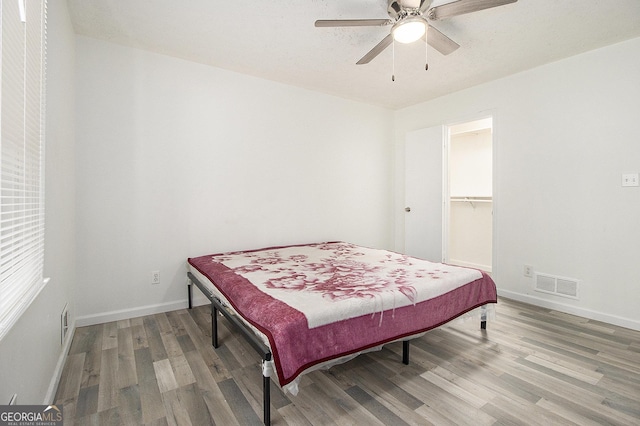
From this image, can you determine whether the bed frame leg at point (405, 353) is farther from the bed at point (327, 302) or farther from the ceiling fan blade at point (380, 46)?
the ceiling fan blade at point (380, 46)

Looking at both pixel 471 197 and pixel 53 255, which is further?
pixel 471 197

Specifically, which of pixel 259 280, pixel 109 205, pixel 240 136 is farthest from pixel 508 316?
pixel 109 205

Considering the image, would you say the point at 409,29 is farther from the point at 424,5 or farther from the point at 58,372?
the point at 58,372

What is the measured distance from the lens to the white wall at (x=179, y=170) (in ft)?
8.84

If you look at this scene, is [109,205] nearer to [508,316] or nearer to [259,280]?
[259,280]

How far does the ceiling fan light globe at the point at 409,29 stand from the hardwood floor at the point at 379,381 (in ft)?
7.53

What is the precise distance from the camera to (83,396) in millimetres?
1678

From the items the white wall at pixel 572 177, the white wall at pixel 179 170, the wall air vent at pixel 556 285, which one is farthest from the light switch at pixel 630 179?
the white wall at pixel 179 170

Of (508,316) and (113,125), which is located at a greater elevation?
(113,125)

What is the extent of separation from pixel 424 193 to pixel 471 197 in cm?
104

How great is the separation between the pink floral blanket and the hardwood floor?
295mm

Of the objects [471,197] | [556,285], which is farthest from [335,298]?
[471,197]

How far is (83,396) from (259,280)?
1.14 meters

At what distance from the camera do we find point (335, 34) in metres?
2.61
